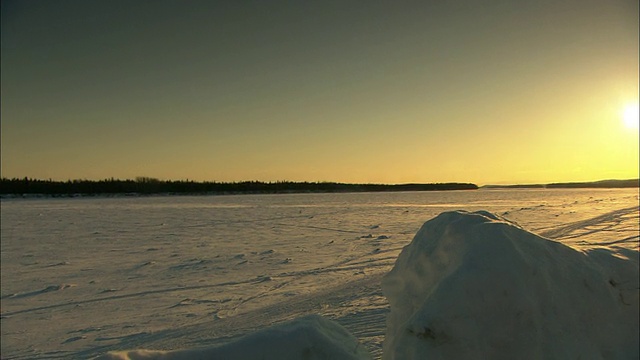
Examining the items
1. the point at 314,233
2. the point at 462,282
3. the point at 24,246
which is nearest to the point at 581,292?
the point at 462,282

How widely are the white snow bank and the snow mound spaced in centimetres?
33

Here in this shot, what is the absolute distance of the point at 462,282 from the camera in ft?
7.41

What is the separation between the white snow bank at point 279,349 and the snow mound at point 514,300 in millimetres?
331

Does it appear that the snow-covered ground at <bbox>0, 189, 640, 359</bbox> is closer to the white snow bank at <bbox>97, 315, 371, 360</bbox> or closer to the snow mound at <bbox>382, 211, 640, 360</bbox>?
the snow mound at <bbox>382, 211, 640, 360</bbox>

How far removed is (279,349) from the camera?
8.02 feet

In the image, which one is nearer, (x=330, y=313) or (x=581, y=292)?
(x=581, y=292)

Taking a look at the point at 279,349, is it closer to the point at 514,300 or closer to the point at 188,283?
the point at 514,300

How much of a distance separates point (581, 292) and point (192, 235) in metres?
9.75

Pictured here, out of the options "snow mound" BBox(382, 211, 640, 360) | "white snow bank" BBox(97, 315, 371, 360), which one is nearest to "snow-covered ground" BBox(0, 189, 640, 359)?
"snow mound" BBox(382, 211, 640, 360)

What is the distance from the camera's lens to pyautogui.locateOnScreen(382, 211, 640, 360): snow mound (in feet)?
7.15

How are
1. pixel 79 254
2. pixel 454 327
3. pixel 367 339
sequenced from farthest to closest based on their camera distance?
pixel 79 254 → pixel 367 339 → pixel 454 327

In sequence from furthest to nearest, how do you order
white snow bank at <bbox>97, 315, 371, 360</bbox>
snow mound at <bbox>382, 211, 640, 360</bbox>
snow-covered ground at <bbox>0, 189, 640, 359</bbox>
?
snow-covered ground at <bbox>0, 189, 640, 359</bbox>, white snow bank at <bbox>97, 315, 371, 360</bbox>, snow mound at <bbox>382, 211, 640, 360</bbox>

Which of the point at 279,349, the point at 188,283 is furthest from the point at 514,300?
the point at 188,283

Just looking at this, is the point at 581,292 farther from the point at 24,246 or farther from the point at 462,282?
the point at 24,246
